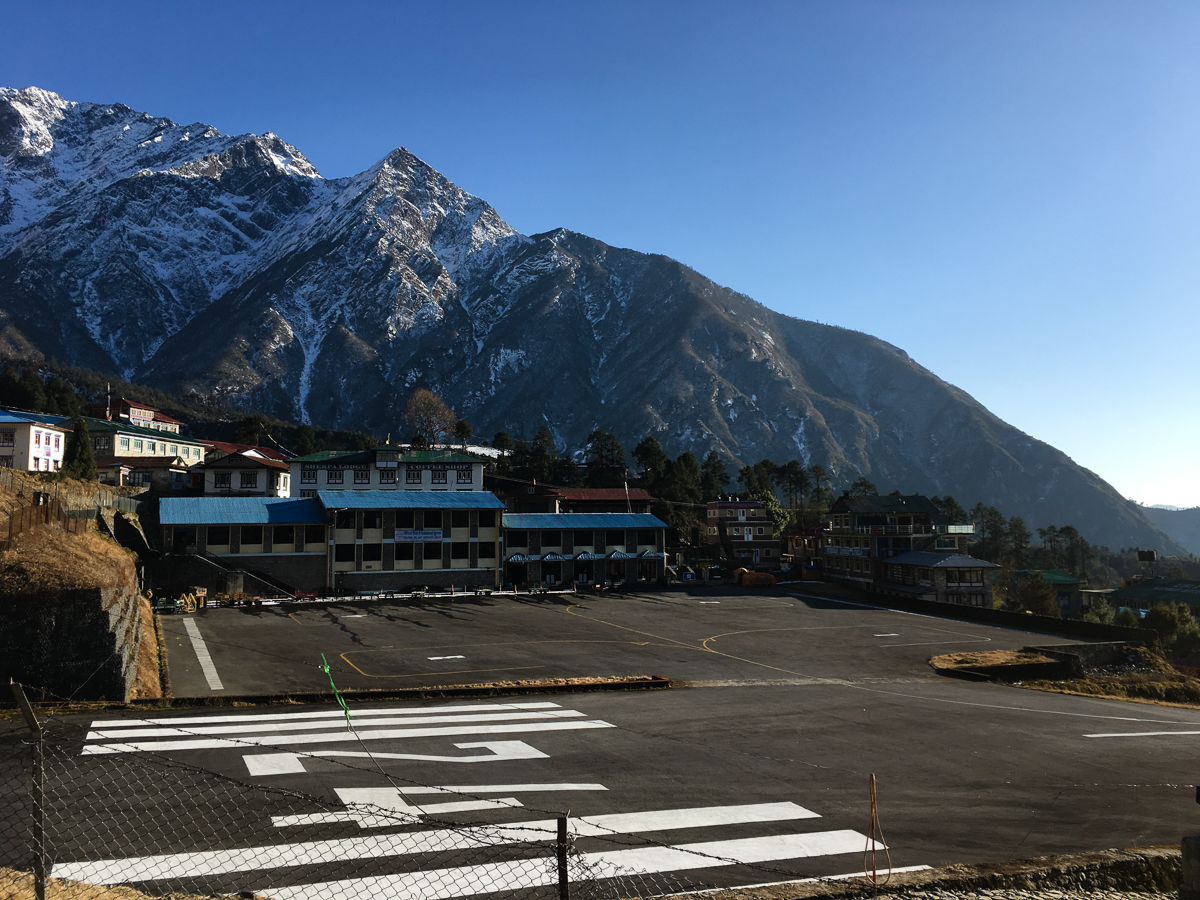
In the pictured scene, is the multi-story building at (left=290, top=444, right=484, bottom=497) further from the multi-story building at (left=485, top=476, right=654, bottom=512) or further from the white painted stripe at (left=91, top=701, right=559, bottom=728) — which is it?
the white painted stripe at (left=91, top=701, right=559, bottom=728)

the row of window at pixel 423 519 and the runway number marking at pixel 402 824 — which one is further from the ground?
the row of window at pixel 423 519

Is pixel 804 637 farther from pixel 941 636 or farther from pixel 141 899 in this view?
pixel 141 899

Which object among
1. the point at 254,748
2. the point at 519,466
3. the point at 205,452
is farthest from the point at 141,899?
the point at 205,452

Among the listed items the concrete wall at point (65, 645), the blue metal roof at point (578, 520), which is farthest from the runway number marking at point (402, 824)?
the blue metal roof at point (578, 520)

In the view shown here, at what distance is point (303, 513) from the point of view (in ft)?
189

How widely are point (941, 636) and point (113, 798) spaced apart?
43838mm

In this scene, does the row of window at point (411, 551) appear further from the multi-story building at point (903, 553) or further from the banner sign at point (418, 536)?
the multi-story building at point (903, 553)

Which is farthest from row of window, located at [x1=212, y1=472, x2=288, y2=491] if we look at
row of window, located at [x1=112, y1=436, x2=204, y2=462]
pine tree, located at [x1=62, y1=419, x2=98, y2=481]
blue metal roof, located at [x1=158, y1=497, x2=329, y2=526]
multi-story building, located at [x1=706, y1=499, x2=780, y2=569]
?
multi-story building, located at [x1=706, y1=499, x2=780, y2=569]

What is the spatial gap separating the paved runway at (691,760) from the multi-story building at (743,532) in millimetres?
66984

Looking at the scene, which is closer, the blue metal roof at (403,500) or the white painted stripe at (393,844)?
the white painted stripe at (393,844)

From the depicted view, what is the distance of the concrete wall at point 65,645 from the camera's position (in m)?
17.2

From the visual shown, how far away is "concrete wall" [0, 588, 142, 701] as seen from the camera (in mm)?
17219

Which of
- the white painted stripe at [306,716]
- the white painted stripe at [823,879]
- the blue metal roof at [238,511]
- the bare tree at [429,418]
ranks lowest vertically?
the white painted stripe at [306,716]

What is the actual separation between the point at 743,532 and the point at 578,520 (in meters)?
40.3
